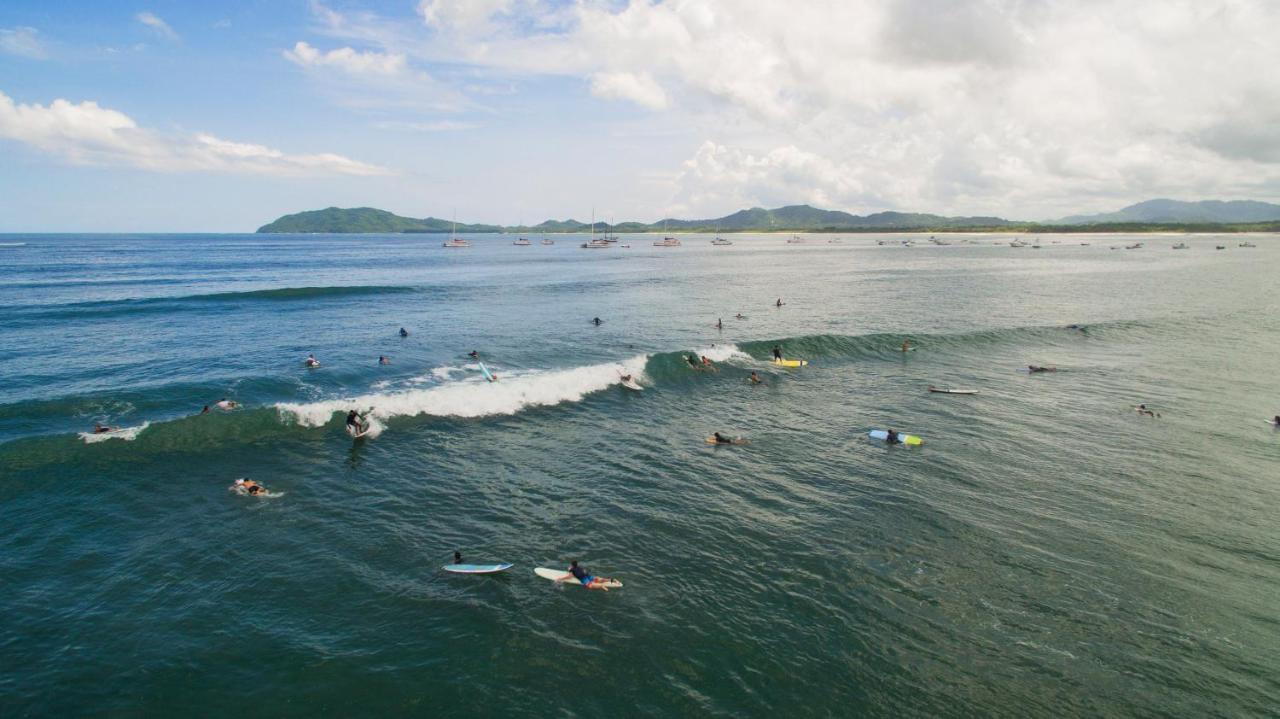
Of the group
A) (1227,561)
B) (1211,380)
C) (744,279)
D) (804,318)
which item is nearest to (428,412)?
(1227,561)

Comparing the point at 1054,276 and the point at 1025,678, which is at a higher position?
the point at 1054,276

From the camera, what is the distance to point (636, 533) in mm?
21234

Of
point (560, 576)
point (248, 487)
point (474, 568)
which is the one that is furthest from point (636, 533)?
point (248, 487)

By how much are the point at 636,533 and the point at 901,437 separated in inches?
632

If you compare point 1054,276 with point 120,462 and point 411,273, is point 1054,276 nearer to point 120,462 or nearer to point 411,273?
point 411,273

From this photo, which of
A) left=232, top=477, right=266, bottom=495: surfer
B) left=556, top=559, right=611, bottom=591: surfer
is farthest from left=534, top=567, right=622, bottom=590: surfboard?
left=232, top=477, right=266, bottom=495: surfer

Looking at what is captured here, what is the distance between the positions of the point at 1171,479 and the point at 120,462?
46423 mm

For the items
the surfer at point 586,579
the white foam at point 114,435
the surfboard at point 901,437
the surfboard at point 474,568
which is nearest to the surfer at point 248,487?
the white foam at point 114,435

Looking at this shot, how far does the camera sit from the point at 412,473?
26469 millimetres

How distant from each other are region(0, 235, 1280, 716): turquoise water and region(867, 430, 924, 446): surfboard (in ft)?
3.87

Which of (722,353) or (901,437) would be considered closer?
(901,437)

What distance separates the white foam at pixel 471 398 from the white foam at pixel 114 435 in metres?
6.14

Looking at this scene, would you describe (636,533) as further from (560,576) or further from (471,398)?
(471,398)

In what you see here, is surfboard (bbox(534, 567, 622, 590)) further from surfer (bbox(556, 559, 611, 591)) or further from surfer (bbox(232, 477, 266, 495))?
surfer (bbox(232, 477, 266, 495))
